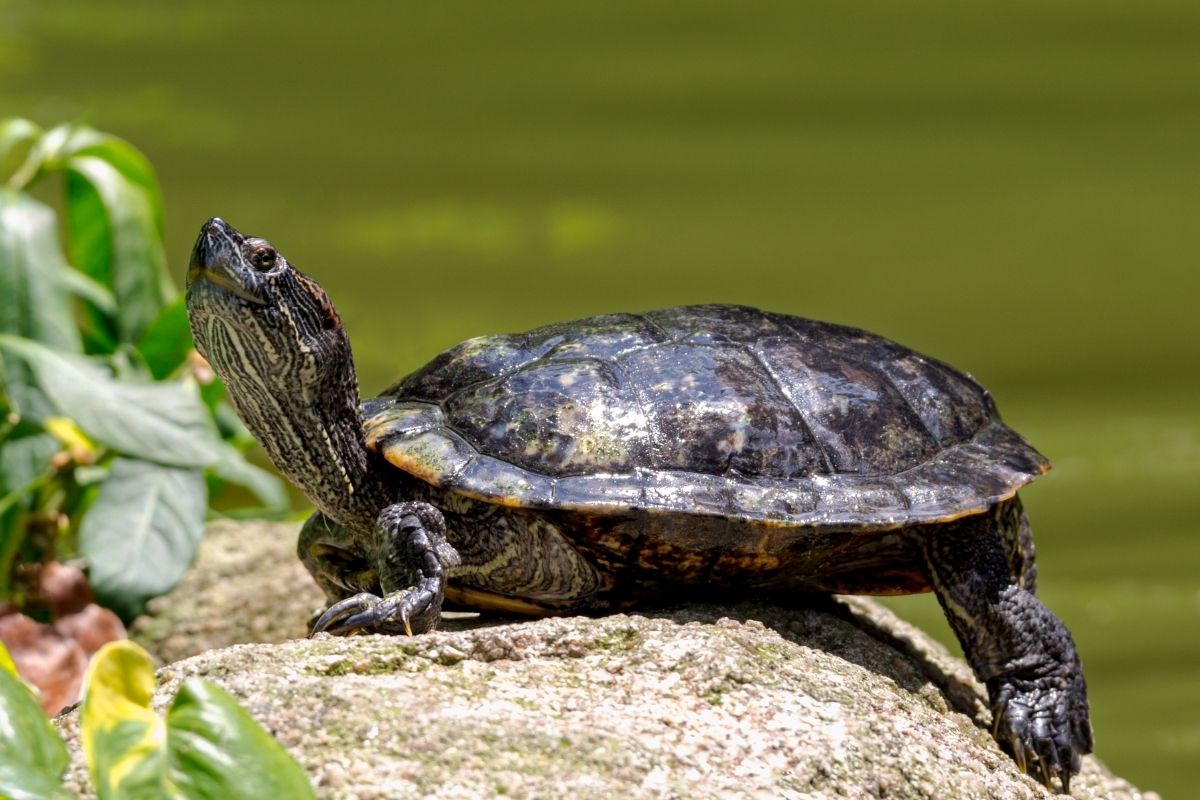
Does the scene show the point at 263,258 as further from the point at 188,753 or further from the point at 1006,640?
the point at 1006,640

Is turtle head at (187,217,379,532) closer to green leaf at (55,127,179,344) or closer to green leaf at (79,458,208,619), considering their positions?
green leaf at (79,458,208,619)

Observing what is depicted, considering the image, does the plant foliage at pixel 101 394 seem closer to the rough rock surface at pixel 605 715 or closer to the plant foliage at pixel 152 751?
the rough rock surface at pixel 605 715

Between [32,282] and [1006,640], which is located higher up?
[1006,640]

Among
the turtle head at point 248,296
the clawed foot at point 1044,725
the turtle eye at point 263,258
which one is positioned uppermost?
the turtle eye at point 263,258

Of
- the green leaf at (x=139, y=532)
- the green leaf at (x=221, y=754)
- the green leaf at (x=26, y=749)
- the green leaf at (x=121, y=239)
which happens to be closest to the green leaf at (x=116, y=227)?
the green leaf at (x=121, y=239)

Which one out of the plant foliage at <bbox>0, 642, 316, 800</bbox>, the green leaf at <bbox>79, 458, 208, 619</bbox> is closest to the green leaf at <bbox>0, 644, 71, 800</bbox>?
the plant foliage at <bbox>0, 642, 316, 800</bbox>

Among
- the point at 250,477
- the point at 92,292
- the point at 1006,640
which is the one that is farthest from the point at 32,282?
the point at 1006,640
